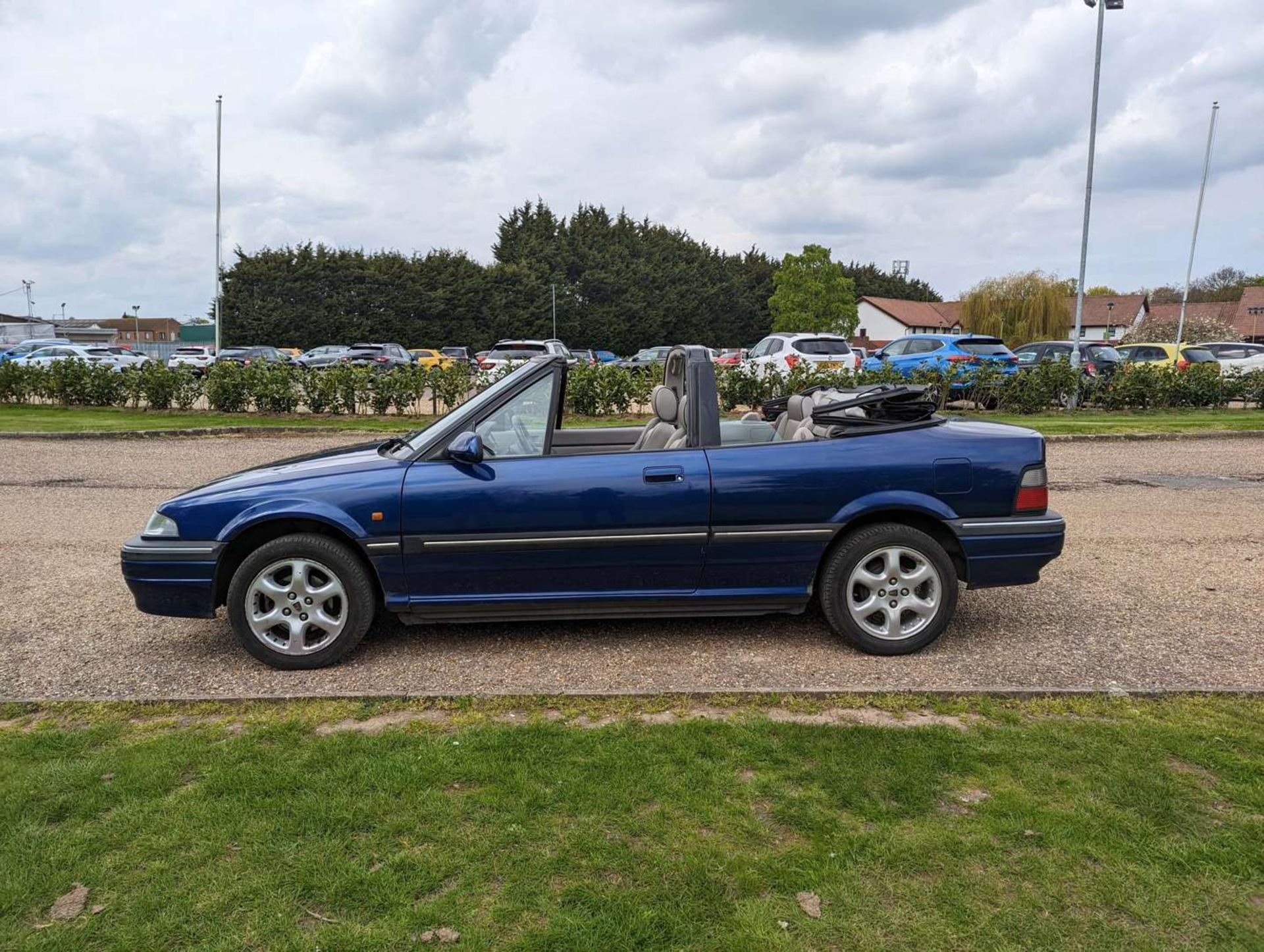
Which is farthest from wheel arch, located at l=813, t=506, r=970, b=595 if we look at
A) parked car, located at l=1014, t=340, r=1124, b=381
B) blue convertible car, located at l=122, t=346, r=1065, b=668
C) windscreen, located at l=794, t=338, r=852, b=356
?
windscreen, located at l=794, t=338, r=852, b=356

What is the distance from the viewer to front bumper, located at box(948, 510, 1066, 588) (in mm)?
4668

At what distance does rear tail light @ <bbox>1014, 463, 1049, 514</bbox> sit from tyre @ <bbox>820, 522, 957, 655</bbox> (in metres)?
0.47

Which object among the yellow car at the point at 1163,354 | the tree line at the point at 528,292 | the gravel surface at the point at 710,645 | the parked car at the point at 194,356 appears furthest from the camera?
the tree line at the point at 528,292

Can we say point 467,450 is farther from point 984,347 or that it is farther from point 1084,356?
point 1084,356

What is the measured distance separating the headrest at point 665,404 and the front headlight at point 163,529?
2593 mm

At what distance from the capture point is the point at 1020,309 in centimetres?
6325

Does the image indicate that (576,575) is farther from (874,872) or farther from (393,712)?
(874,872)

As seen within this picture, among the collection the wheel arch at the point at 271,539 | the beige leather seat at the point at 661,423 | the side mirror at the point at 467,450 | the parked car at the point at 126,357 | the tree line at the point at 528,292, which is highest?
the tree line at the point at 528,292

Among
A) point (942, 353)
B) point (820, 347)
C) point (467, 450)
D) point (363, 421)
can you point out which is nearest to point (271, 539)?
point (467, 450)

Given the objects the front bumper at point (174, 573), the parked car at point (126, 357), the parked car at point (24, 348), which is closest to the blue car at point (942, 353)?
the front bumper at point (174, 573)

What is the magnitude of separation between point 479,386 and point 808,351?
9.38 metres

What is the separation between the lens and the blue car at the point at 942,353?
782 inches

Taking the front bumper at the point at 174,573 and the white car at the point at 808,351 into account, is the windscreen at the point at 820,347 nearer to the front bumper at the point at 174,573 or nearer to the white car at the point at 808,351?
the white car at the point at 808,351

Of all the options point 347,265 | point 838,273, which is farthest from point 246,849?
point 838,273
